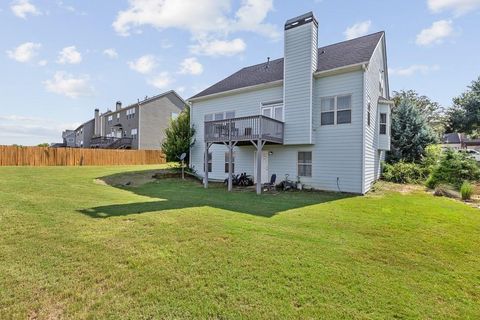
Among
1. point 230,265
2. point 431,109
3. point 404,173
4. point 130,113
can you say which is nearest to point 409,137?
point 404,173

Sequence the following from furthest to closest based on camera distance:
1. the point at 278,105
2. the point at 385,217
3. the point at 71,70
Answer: the point at 71,70, the point at 278,105, the point at 385,217

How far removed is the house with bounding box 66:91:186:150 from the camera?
3558 cm

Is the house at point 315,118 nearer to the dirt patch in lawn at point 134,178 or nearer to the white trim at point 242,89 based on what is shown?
the white trim at point 242,89

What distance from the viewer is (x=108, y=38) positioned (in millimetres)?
13250

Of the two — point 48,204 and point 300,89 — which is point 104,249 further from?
point 300,89

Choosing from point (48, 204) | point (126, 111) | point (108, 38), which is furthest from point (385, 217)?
point (126, 111)

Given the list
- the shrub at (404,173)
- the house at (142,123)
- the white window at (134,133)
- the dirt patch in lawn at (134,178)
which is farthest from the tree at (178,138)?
the white window at (134,133)

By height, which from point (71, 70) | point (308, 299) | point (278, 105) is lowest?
point (308, 299)

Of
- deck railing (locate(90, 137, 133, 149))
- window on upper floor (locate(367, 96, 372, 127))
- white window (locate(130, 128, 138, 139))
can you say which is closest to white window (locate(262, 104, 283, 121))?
window on upper floor (locate(367, 96, 372, 127))

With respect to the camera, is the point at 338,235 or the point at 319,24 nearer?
the point at 338,235

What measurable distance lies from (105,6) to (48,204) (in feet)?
27.5

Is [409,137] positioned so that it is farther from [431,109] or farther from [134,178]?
[431,109]

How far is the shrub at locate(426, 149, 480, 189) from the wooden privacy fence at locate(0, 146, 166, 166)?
1909 cm

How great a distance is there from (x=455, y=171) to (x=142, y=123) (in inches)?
1323
